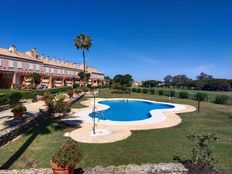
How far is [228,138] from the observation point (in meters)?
11.5

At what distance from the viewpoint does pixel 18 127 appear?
36.7 ft

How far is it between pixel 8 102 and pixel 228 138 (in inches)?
753

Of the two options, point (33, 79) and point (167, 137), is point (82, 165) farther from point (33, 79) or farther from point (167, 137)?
point (33, 79)

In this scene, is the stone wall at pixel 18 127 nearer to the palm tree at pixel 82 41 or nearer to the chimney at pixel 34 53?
the palm tree at pixel 82 41

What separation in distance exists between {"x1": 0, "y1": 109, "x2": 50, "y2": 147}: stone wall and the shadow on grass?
13.7 inches

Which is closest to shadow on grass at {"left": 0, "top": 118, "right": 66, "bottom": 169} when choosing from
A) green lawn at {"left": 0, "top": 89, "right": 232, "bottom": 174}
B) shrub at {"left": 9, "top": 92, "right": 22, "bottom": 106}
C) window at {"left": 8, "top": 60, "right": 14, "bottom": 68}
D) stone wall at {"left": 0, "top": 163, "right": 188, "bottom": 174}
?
green lawn at {"left": 0, "top": 89, "right": 232, "bottom": 174}

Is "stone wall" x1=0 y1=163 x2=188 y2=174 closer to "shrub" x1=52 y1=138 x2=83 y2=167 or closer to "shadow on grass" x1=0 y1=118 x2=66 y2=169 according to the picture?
"shrub" x1=52 y1=138 x2=83 y2=167

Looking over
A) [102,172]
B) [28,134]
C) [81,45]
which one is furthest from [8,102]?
[81,45]

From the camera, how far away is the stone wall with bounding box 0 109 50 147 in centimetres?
973

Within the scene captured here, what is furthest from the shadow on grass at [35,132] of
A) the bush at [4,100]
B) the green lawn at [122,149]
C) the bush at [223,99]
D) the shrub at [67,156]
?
the bush at [223,99]

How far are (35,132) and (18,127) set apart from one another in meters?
1.19

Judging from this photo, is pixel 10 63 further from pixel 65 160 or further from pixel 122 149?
pixel 65 160

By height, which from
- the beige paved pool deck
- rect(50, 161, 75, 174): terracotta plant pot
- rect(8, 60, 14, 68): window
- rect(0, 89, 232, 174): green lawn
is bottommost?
rect(0, 89, 232, 174): green lawn

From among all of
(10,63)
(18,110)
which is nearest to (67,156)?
(18,110)
